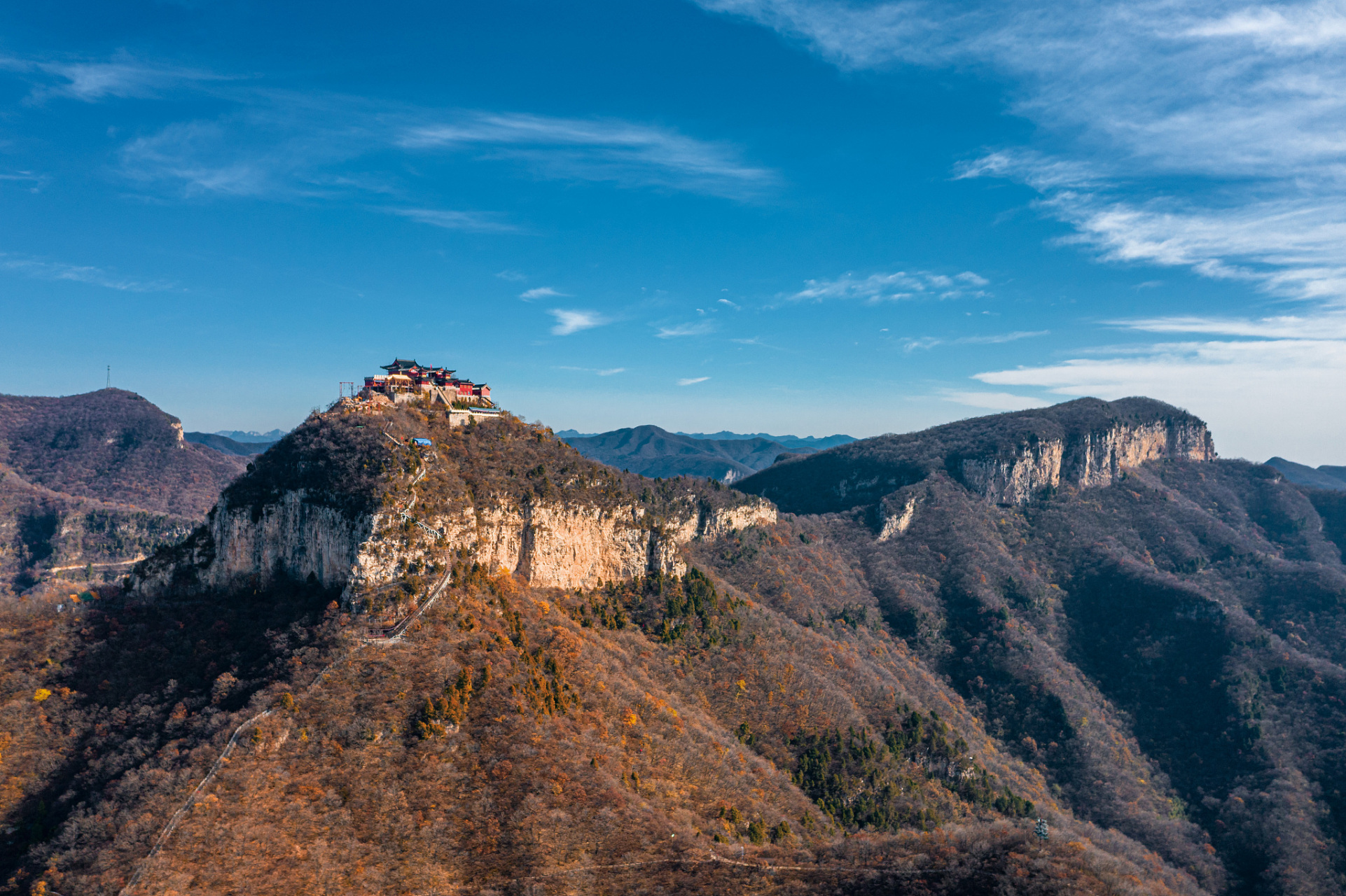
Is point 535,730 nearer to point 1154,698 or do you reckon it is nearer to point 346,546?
point 346,546

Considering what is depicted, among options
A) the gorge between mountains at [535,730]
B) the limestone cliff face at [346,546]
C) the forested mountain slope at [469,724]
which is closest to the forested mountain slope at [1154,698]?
the gorge between mountains at [535,730]

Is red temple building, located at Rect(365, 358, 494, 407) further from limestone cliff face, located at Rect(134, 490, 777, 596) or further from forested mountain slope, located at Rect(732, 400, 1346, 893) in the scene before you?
forested mountain slope, located at Rect(732, 400, 1346, 893)

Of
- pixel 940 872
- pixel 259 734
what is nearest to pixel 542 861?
pixel 259 734

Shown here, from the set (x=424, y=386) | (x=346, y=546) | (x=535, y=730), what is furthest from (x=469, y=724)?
(x=424, y=386)

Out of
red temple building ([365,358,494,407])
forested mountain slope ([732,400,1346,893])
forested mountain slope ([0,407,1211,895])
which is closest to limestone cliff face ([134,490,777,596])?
forested mountain slope ([0,407,1211,895])

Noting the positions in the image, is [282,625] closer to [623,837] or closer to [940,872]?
[623,837]

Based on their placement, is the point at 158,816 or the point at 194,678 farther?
the point at 194,678
